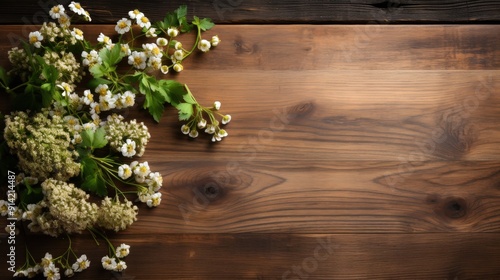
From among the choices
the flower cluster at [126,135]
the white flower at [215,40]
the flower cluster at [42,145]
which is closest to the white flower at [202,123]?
the flower cluster at [126,135]

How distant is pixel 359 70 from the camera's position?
179 centimetres

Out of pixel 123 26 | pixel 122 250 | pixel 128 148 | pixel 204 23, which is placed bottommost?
pixel 122 250

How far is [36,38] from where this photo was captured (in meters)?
1.65

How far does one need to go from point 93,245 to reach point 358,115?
0.89 metres

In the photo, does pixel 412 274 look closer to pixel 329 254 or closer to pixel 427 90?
pixel 329 254

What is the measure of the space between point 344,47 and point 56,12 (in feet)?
2.92

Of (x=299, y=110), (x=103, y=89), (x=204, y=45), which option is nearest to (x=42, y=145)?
(x=103, y=89)

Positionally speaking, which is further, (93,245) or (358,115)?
(358,115)

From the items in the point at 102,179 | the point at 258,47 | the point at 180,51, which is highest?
the point at 258,47

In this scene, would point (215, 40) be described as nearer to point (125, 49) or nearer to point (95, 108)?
point (125, 49)

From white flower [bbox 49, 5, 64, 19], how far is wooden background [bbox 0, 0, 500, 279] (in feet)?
0.34

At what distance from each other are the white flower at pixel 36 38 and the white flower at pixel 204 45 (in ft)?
1.53

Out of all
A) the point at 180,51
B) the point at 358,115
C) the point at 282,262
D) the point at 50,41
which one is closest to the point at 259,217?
the point at 282,262

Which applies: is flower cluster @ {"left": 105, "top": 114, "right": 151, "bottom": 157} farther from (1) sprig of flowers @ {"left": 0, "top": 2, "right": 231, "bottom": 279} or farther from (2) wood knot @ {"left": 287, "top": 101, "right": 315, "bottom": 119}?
(2) wood knot @ {"left": 287, "top": 101, "right": 315, "bottom": 119}
